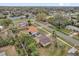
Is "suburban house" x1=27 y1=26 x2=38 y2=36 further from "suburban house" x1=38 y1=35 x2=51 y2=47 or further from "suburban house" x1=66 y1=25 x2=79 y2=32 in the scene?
"suburban house" x1=66 y1=25 x2=79 y2=32

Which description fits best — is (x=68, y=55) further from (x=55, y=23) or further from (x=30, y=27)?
(x=30, y=27)

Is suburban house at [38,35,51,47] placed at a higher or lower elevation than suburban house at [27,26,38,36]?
lower

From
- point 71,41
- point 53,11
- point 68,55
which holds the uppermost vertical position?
point 53,11

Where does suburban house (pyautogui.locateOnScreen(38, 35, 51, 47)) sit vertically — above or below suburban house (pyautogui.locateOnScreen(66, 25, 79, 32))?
below

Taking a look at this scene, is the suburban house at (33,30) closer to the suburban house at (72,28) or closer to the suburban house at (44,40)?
the suburban house at (44,40)

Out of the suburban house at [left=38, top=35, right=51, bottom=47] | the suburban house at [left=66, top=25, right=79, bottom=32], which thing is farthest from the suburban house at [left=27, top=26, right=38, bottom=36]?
the suburban house at [left=66, top=25, right=79, bottom=32]

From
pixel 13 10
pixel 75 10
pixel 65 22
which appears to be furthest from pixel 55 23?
pixel 13 10

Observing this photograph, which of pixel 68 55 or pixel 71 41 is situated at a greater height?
pixel 71 41

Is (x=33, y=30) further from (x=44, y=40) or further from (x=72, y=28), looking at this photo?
(x=72, y=28)
